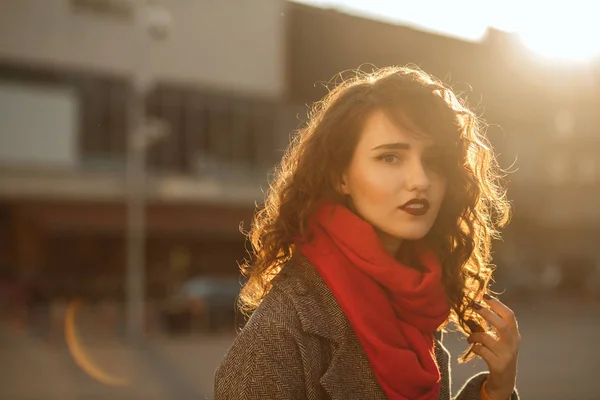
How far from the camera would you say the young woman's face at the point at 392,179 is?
2.17 meters

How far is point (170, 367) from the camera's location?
43.4 feet

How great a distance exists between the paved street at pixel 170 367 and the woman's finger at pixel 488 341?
25.5 ft

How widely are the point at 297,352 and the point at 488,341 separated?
64 cm

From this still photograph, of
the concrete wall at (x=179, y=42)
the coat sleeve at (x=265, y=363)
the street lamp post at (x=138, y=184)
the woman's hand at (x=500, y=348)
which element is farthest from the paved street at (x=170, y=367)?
the concrete wall at (x=179, y=42)

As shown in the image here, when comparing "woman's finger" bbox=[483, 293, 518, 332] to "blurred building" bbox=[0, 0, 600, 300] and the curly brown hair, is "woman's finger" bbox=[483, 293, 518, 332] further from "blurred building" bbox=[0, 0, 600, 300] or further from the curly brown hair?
"blurred building" bbox=[0, 0, 600, 300]

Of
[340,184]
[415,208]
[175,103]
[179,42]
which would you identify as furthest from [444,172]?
[175,103]

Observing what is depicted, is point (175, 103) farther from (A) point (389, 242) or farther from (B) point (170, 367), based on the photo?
(A) point (389, 242)

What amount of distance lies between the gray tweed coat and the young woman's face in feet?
0.84

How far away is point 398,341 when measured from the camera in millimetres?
2164

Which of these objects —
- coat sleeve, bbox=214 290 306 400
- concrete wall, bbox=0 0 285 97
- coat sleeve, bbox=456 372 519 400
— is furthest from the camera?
concrete wall, bbox=0 0 285 97

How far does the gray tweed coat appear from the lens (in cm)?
195

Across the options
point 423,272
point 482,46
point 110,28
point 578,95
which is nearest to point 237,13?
point 110,28

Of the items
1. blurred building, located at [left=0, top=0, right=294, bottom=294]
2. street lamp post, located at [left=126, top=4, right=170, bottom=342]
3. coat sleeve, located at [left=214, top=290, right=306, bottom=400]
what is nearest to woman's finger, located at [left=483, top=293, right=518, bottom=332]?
coat sleeve, located at [left=214, top=290, right=306, bottom=400]

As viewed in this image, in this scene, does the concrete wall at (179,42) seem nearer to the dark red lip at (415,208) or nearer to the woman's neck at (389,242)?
the woman's neck at (389,242)
